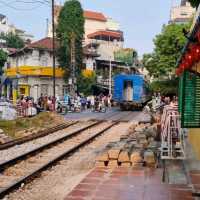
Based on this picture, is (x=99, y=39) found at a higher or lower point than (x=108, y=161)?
higher

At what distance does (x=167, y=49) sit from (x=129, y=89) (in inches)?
208

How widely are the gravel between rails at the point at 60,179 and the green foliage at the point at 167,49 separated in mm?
31873

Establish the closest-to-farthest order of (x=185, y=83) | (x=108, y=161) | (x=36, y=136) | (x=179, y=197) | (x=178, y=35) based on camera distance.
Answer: (x=179, y=197) < (x=185, y=83) < (x=108, y=161) < (x=36, y=136) < (x=178, y=35)

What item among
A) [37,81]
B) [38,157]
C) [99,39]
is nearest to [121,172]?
[38,157]

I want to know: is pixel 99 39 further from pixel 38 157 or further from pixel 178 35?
pixel 38 157

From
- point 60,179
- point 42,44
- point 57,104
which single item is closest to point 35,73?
point 42,44

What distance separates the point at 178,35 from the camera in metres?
48.3

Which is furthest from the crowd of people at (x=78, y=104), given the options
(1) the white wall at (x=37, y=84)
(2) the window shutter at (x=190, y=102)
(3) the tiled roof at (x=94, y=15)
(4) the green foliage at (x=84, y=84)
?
(3) the tiled roof at (x=94, y=15)

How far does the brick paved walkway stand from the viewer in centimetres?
835

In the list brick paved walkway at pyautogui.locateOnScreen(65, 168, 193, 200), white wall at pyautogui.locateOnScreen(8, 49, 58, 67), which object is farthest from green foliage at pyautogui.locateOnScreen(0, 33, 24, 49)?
brick paved walkway at pyautogui.locateOnScreen(65, 168, 193, 200)

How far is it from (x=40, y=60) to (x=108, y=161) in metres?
51.9

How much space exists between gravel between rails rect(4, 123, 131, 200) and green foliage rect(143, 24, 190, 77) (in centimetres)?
3187

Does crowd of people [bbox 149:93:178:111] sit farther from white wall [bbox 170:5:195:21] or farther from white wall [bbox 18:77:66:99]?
white wall [bbox 170:5:195:21]

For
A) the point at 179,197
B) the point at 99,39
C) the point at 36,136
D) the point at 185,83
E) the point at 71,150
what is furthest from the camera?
the point at 99,39
